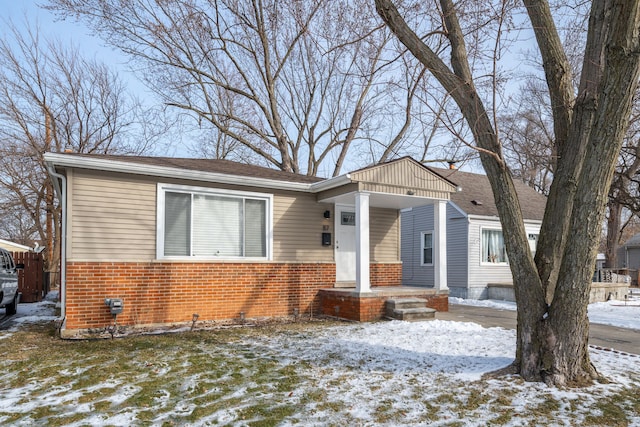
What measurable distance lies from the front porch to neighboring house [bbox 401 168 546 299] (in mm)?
4660

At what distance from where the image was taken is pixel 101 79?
2002cm

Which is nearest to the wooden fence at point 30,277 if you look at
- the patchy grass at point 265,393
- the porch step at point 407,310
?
the patchy grass at point 265,393

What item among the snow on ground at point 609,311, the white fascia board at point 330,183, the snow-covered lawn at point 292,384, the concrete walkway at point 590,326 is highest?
the white fascia board at point 330,183

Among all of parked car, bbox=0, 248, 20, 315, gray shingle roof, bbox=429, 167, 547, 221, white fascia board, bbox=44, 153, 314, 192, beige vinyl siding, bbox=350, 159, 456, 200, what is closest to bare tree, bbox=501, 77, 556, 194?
gray shingle roof, bbox=429, 167, 547, 221

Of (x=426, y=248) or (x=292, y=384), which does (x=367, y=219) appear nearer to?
(x=292, y=384)

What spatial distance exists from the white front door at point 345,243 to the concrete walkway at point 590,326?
2.24 m

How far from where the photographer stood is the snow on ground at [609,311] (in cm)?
927

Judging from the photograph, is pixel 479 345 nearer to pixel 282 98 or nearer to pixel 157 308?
pixel 157 308

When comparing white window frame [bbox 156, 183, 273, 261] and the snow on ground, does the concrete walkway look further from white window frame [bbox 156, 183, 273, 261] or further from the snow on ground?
white window frame [bbox 156, 183, 273, 261]

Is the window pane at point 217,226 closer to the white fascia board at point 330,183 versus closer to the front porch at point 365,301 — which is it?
the white fascia board at point 330,183

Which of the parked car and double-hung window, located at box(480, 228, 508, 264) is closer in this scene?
the parked car

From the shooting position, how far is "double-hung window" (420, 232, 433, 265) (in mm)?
15242

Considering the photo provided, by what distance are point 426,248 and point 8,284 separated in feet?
39.9

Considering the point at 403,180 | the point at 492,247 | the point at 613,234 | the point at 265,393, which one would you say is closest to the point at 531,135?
the point at 613,234
